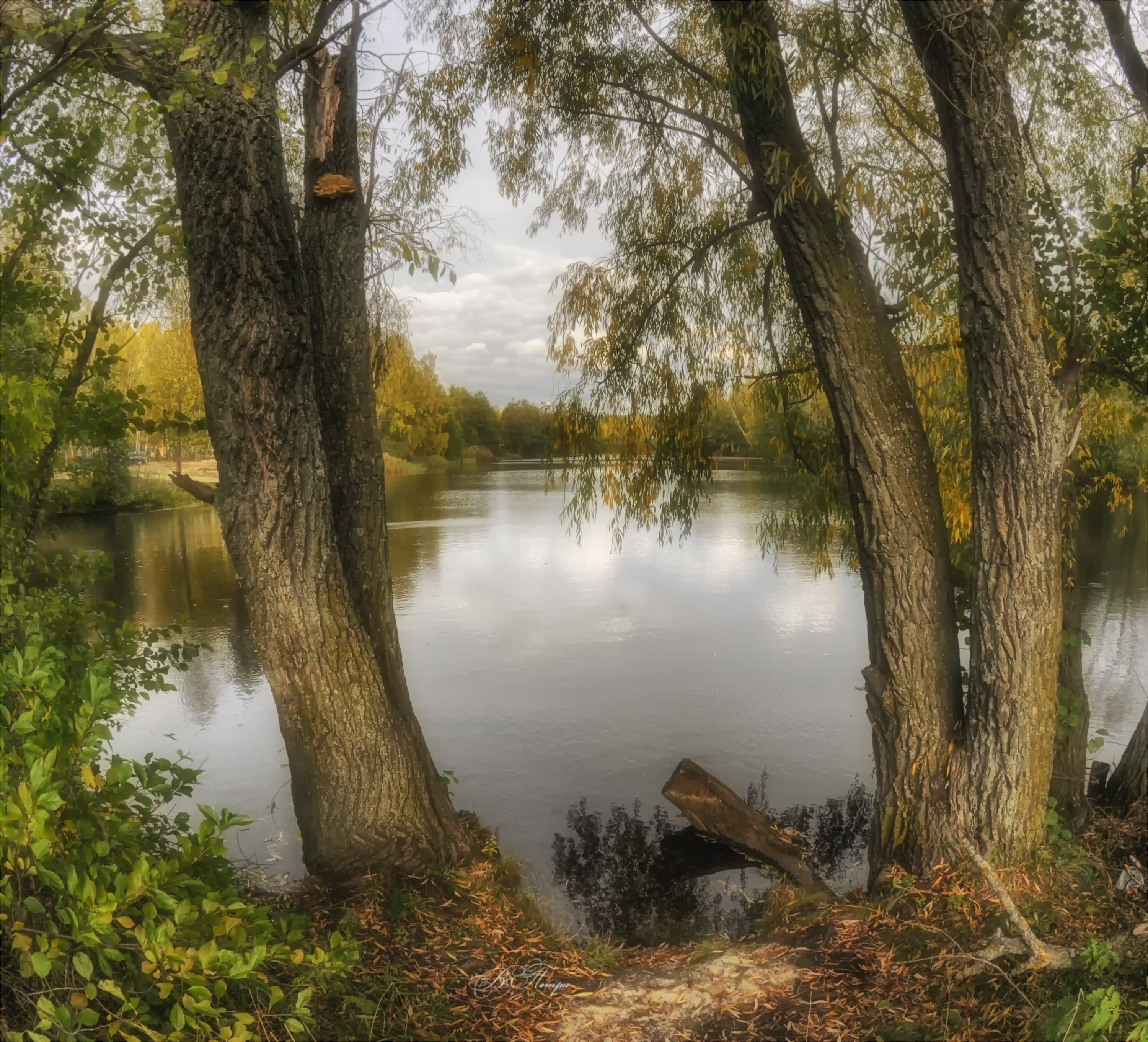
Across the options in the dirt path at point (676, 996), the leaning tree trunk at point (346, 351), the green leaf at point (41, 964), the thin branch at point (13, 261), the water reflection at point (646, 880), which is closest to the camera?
the green leaf at point (41, 964)

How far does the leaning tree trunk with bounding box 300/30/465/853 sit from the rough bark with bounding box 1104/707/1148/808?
97.7 inches

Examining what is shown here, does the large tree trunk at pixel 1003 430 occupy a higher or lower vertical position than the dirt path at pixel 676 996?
higher

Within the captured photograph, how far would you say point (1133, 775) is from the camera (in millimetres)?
3377

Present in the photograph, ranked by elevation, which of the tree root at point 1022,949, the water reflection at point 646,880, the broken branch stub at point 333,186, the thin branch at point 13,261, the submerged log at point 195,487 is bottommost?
the water reflection at point 646,880

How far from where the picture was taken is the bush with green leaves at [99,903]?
151cm

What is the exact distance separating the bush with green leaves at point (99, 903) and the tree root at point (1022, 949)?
1.68m

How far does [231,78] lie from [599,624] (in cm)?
701

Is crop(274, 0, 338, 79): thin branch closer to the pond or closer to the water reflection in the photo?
the pond

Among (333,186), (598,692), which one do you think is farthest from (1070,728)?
(598,692)

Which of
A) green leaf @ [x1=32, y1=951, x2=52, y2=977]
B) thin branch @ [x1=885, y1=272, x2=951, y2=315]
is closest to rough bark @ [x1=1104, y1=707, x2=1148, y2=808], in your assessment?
thin branch @ [x1=885, y1=272, x2=951, y2=315]

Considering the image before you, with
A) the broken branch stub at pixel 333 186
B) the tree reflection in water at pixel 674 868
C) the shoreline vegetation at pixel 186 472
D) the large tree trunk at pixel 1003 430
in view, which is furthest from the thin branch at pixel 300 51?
the tree reflection in water at pixel 674 868

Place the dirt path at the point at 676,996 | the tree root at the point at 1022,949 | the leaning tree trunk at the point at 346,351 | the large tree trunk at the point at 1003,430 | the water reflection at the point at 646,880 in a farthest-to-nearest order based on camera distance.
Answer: the water reflection at the point at 646,880, the leaning tree trunk at the point at 346,351, the large tree trunk at the point at 1003,430, the dirt path at the point at 676,996, the tree root at the point at 1022,949

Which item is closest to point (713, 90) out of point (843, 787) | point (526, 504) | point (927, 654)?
point (927, 654)

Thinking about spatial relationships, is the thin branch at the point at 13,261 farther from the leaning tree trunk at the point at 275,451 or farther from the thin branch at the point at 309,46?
the thin branch at the point at 309,46
